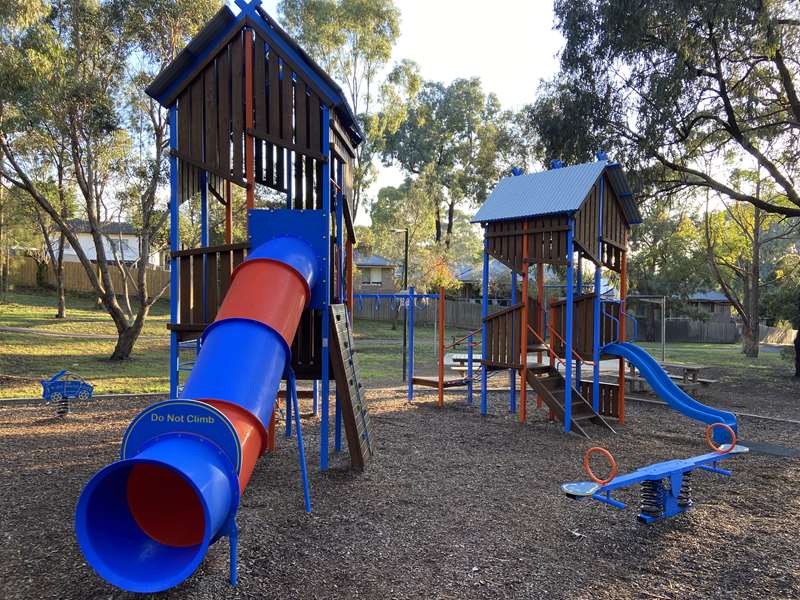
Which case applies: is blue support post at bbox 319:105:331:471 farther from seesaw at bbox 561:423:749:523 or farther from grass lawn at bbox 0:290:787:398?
grass lawn at bbox 0:290:787:398

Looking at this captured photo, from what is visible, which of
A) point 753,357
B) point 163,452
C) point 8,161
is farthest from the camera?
point 753,357

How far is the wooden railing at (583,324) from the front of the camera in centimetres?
1062

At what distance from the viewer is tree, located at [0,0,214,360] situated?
14.4 metres

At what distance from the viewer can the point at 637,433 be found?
384 inches

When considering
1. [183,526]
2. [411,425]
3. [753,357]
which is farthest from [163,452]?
[753,357]

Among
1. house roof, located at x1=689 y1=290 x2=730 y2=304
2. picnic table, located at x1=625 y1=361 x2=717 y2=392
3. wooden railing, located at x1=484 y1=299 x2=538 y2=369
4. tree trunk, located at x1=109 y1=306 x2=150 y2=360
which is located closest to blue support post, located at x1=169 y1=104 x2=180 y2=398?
wooden railing, located at x1=484 y1=299 x2=538 y2=369

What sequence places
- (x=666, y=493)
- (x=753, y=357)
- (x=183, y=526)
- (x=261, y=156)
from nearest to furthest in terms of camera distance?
(x=183, y=526) → (x=666, y=493) → (x=261, y=156) → (x=753, y=357)

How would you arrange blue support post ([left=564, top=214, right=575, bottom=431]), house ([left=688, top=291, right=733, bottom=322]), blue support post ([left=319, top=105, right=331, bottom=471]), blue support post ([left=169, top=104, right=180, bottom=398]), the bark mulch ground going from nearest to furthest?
the bark mulch ground, blue support post ([left=319, top=105, right=331, bottom=471]), blue support post ([left=169, top=104, right=180, bottom=398]), blue support post ([left=564, top=214, right=575, bottom=431]), house ([left=688, top=291, right=733, bottom=322])

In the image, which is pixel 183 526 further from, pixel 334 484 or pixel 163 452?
pixel 334 484

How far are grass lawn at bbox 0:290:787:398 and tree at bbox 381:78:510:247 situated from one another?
15699 mm

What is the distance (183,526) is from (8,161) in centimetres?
1577

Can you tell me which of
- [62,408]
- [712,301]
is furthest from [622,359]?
[712,301]

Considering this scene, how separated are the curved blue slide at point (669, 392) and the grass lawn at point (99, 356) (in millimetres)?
7012

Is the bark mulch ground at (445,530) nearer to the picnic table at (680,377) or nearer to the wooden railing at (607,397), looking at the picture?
the wooden railing at (607,397)
